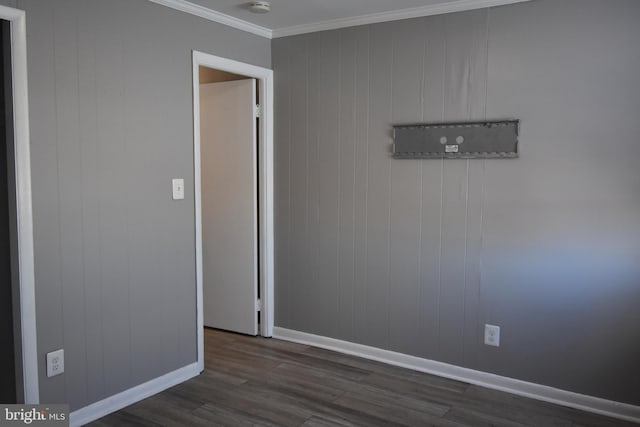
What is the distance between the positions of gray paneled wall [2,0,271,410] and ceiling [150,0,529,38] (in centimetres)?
10

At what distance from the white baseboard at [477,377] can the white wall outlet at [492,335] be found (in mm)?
198

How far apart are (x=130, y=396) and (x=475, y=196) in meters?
2.36

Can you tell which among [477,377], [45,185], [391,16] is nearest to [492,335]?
[477,377]

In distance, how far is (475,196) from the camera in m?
3.29

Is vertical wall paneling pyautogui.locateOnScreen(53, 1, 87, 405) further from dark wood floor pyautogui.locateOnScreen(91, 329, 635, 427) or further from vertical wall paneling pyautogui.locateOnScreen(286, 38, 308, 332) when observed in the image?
vertical wall paneling pyautogui.locateOnScreen(286, 38, 308, 332)

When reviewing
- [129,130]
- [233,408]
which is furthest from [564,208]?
[129,130]

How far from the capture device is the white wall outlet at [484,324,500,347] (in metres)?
3.26

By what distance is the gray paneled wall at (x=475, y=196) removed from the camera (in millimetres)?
2875

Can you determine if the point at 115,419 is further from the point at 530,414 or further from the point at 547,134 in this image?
the point at 547,134

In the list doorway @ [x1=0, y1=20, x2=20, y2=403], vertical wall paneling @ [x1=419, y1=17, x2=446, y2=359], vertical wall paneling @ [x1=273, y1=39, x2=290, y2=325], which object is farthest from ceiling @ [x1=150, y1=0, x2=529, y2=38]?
doorway @ [x1=0, y1=20, x2=20, y2=403]

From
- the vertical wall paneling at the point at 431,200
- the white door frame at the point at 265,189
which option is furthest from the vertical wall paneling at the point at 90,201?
the vertical wall paneling at the point at 431,200

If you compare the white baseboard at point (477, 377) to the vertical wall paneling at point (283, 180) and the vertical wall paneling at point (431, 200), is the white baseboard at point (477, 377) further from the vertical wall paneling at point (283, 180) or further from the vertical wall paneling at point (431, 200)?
the vertical wall paneling at point (283, 180)

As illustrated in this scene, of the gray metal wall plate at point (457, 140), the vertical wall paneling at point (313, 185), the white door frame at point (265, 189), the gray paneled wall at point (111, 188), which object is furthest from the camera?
the white door frame at point (265, 189)

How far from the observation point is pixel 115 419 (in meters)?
2.87
